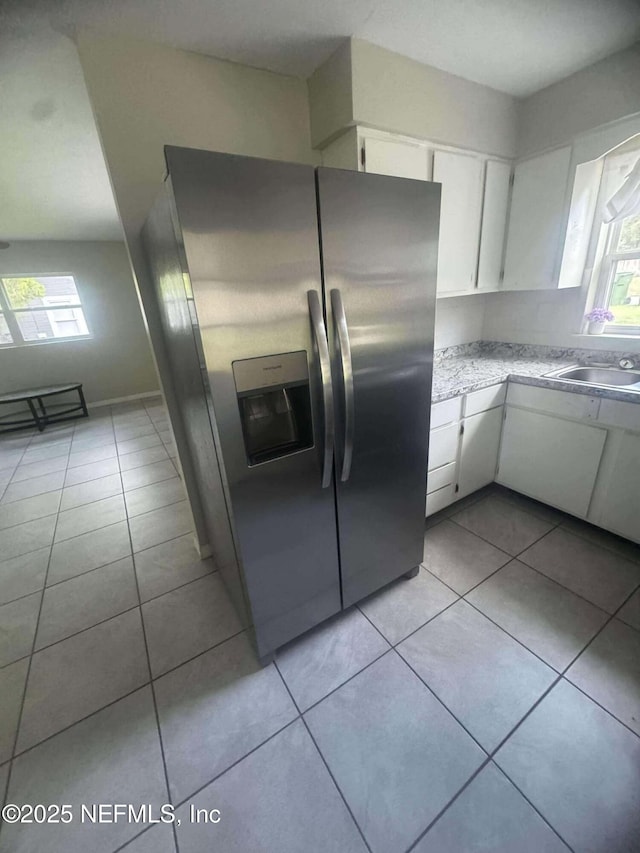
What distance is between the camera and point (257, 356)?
1.02m

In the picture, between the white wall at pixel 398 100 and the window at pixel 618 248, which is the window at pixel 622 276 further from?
the white wall at pixel 398 100

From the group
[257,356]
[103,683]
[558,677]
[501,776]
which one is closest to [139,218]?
[257,356]

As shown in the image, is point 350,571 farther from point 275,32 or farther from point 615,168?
point 615,168

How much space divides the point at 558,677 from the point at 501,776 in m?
0.46

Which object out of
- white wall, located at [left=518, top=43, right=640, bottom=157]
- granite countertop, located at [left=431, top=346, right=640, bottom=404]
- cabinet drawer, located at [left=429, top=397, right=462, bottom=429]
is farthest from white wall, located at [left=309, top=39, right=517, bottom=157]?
cabinet drawer, located at [left=429, top=397, right=462, bottom=429]

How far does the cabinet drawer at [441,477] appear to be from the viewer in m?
2.00

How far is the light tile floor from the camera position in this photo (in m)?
0.98

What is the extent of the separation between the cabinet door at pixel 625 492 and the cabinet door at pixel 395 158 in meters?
1.79

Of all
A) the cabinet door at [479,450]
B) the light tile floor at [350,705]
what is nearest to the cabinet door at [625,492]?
the light tile floor at [350,705]

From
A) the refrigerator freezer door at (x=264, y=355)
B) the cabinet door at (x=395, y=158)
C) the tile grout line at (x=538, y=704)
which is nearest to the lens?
the refrigerator freezer door at (x=264, y=355)

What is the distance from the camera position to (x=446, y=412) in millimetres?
1907

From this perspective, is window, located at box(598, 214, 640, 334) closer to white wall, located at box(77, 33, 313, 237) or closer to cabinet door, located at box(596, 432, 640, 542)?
cabinet door, located at box(596, 432, 640, 542)

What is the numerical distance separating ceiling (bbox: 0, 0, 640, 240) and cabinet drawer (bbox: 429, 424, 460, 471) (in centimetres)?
183

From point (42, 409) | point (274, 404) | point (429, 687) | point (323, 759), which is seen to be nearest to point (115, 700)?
point (323, 759)
